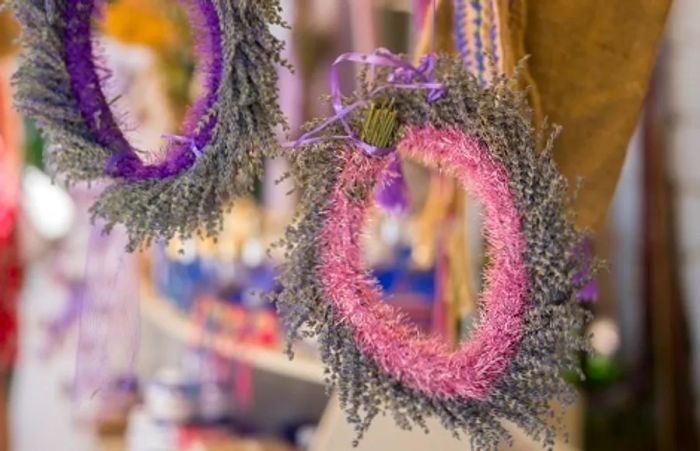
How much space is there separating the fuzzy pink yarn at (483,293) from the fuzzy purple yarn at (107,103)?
0.07 m

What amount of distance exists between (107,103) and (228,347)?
579 mm

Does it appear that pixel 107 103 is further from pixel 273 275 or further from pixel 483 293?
pixel 273 275

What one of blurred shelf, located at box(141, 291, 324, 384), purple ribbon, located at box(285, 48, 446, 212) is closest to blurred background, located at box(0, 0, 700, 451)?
blurred shelf, located at box(141, 291, 324, 384)

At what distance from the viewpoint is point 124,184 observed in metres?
0.37

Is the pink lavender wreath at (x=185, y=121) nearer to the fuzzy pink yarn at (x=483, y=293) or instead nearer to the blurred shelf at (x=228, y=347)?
the fuzzy pink yarn at (x=483, y=293)

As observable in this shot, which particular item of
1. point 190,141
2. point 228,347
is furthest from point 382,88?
point 228,347

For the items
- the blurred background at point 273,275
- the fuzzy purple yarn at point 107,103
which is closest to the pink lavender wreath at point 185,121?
the fuzzy purple yarn at point 107,103

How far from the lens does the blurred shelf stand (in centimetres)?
79

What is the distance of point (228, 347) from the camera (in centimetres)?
94

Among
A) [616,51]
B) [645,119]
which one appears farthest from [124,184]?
[645,119]

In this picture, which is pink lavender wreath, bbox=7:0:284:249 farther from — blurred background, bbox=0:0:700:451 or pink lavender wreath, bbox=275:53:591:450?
blurred background, bbox=0:0:700:451

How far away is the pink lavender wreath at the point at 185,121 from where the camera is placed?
0.33 meters

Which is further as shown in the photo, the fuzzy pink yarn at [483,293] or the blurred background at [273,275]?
the blurred background at [273,275]

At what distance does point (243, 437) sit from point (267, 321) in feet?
0.77
